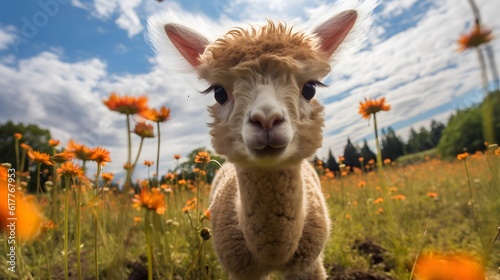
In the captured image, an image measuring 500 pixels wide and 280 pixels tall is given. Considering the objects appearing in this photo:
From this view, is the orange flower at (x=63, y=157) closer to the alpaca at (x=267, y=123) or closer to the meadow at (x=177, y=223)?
the meadow at (x=177, y=223)

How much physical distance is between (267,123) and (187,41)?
1649 millimetres

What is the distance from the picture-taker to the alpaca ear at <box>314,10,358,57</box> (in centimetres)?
298

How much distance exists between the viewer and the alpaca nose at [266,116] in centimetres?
198

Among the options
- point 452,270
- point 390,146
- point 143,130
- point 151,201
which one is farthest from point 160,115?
point 390,146

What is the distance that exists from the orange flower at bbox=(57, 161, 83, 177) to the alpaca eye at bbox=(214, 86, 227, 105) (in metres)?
1.21

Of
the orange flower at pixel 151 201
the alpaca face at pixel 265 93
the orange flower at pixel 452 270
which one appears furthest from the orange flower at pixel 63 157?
the orange flower at pixel 452 270

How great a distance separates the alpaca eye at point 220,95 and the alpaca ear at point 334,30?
3.52 feet

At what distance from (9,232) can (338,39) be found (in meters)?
3.00

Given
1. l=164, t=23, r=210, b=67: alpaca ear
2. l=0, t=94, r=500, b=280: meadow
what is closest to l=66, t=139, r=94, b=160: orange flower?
l=0, t=94, r=500, b=280: meadow

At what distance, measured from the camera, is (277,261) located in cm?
271

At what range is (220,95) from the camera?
107 inches

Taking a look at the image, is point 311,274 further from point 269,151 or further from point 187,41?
point 187,41

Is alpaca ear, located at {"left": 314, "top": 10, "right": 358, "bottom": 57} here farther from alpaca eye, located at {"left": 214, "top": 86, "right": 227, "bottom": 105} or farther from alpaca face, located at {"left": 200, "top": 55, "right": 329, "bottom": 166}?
alpaca eye, located at {"left": 214, "top": 86, "right": 227, "bottom": 105}

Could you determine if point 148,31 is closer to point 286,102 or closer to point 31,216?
point 286,102
